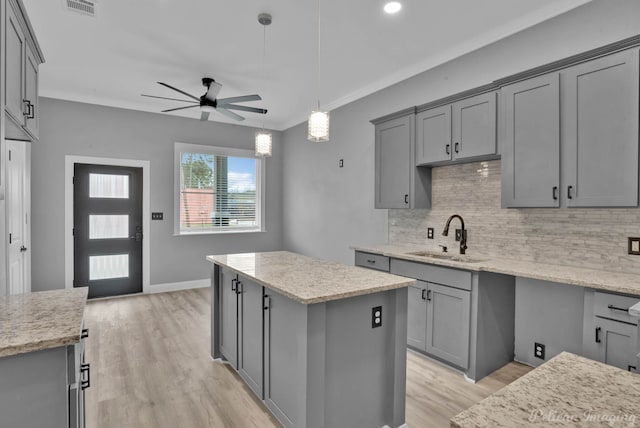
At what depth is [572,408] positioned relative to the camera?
0.77 meters

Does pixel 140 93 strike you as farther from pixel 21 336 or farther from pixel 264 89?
pixel 21 336

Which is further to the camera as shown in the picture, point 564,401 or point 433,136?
point 433,136

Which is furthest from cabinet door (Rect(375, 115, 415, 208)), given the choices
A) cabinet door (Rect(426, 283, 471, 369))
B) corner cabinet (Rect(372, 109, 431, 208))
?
cabinet door (Rect(426, 283, 471, 369))

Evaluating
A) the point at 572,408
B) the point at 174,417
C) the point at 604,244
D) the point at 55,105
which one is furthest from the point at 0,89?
the point at 55,105

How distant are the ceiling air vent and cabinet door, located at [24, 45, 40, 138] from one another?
0.75 meters

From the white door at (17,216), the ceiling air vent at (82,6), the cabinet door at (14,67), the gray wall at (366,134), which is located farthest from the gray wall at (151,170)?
the cabinet door at (14,67)

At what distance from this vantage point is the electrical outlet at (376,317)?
2062 mm

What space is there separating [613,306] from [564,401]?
1727 millimetres

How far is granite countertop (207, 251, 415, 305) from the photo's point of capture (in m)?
1.84

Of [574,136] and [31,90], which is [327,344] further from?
[31,90]

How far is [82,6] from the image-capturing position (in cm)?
279

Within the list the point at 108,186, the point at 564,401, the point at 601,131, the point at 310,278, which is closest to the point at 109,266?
the point at 108,186

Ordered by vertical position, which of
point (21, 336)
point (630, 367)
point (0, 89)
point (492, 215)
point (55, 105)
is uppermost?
point (55, 105)

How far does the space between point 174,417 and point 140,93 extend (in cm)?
429
